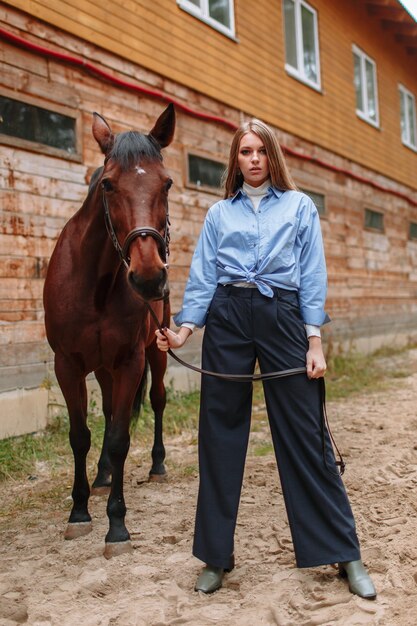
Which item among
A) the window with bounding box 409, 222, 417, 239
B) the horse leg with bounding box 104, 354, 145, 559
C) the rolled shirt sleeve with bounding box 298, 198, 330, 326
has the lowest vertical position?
the horse leg with bounding box 104, 354, 145, 559

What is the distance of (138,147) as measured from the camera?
265 cm

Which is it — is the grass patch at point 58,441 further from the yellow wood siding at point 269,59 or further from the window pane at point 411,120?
the window pane at point 411,120

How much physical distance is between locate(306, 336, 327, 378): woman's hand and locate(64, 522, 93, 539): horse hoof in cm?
164

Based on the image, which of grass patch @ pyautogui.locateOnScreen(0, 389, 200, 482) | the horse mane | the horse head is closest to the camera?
the horse head

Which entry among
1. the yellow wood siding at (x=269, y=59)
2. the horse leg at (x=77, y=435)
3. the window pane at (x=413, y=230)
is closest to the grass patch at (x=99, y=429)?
the horse leg at (x=77, y=435)

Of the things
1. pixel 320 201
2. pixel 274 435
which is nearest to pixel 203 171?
pixel 320 201

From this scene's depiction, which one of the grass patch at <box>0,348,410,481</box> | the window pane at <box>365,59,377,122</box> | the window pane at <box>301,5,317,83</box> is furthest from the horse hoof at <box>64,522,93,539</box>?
the window pane at <box>365,59,377,122</box>

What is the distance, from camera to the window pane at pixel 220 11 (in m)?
8.30

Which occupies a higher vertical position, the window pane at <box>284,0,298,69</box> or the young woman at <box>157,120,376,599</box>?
the window pane at <box>284,0,298,69</box>

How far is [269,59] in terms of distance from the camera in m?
9.31

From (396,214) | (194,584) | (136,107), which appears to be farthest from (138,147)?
(396,214)

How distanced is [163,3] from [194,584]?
6.78m

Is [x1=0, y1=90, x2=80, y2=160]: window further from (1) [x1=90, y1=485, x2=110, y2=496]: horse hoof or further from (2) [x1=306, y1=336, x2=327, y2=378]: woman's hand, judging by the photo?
(2) [x1=306, y1=336, x2=327, y2=378]: woman's hand

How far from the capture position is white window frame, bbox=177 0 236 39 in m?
7.62
